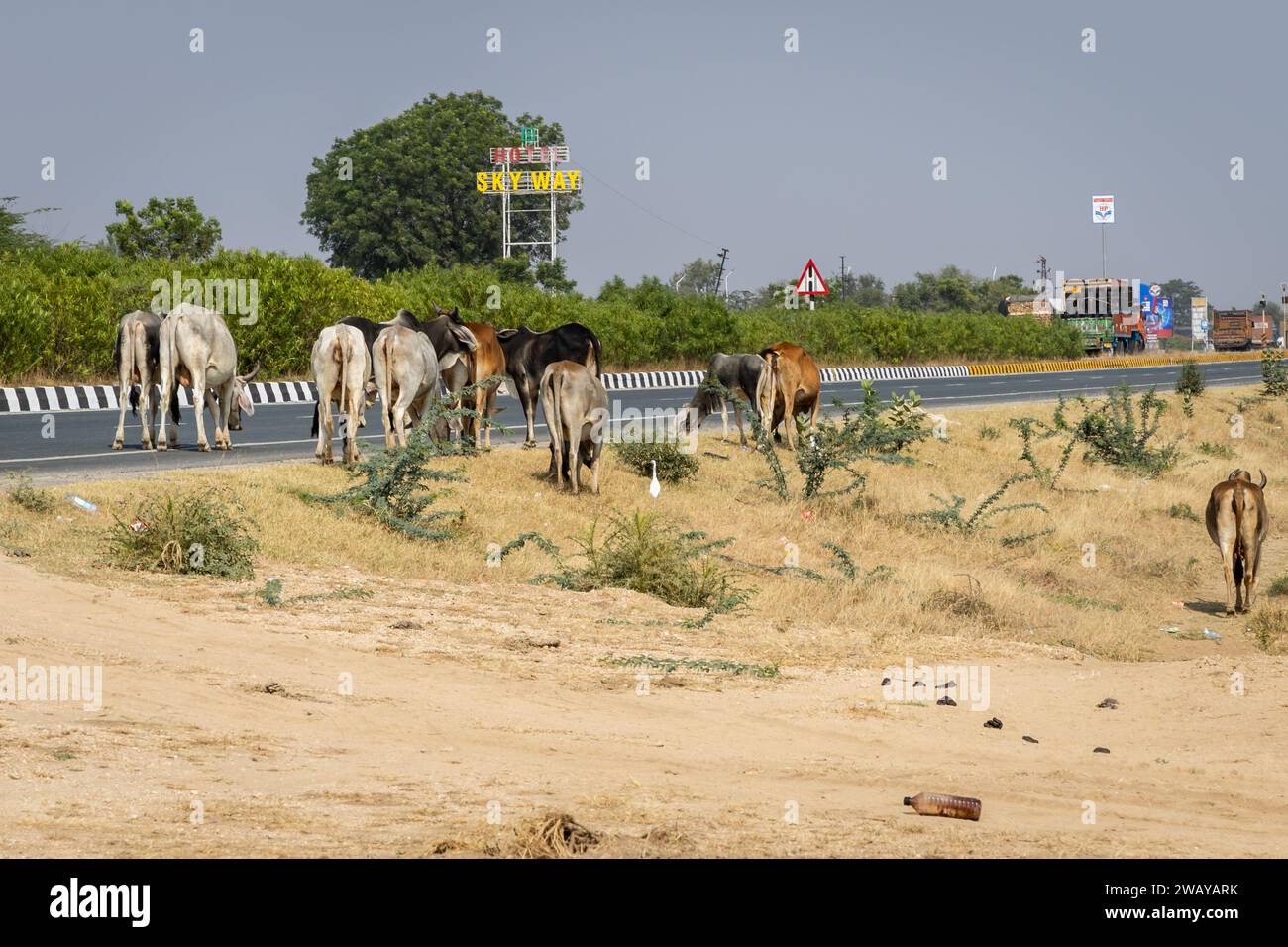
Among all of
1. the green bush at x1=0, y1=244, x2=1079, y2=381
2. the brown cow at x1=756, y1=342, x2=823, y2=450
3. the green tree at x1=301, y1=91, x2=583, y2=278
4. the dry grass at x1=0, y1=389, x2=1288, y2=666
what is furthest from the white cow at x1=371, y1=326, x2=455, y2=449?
the green tree at x1=301, y1=91, x2=583, y2=278

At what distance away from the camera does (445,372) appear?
18812 millimetres

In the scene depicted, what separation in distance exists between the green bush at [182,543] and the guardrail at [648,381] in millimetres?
8155

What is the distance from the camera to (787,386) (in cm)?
2277

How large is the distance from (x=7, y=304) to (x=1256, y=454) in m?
24.6

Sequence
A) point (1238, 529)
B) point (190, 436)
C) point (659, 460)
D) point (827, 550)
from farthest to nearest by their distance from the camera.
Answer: point (190, 436), point (659, 460), point (827, 550), point (1238, 529)

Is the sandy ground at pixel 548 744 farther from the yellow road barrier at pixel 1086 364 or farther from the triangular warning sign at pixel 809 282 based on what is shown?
the yellow road barrier at pixel 1086 364

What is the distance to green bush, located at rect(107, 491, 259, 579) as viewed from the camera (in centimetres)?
1193

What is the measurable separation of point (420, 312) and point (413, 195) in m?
35.4

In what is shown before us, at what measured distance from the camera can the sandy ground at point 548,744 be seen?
5863 millimetres

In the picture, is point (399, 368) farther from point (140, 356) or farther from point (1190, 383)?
point (1190, 383)

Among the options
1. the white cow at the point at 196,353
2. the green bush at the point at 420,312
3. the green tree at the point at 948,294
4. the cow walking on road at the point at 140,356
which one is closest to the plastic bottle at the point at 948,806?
the white cow at the point at 196,353

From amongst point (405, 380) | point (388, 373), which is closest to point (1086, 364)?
point (405, 380)

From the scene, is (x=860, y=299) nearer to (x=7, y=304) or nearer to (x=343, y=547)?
(x=7, y=304)
